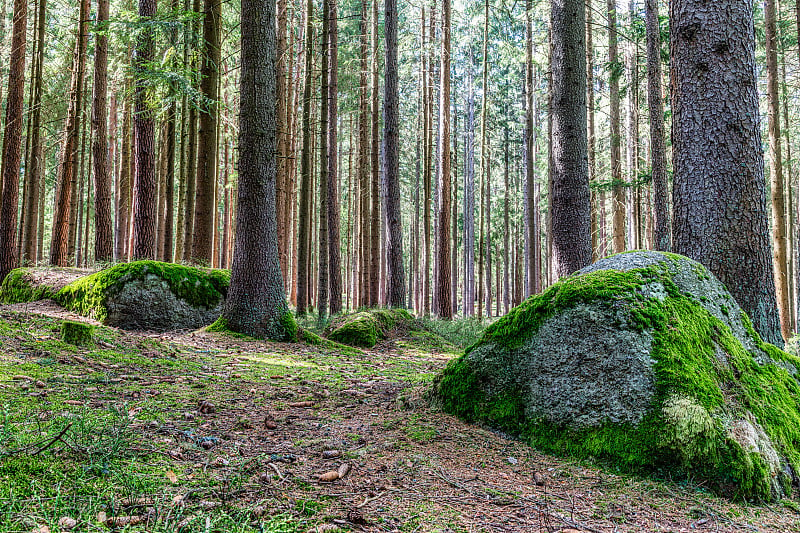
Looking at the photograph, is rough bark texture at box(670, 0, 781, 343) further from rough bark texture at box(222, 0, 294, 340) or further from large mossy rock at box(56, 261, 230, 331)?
large mossy rock at box(56, 261, 230, 331)

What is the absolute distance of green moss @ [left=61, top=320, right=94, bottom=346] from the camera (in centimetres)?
585

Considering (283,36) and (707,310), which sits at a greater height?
(283,36)

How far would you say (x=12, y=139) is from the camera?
13.0 meters

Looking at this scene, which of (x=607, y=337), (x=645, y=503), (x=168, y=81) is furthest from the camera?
(x=168, y=81)

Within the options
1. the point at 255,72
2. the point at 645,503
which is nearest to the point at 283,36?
the point at 255,72

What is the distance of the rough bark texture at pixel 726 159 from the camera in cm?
456

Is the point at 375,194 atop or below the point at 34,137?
below

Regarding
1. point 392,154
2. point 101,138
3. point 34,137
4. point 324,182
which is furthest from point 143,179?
point 34,137

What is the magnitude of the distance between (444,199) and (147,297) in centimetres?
1022

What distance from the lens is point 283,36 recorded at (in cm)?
1568

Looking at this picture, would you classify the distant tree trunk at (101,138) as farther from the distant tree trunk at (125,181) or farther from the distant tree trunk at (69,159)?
the distant tree trunk at (125,181)

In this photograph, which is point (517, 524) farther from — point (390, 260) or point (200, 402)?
point (390, 260)

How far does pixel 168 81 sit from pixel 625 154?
72.8 feet

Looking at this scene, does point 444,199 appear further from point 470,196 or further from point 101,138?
point 101,138
